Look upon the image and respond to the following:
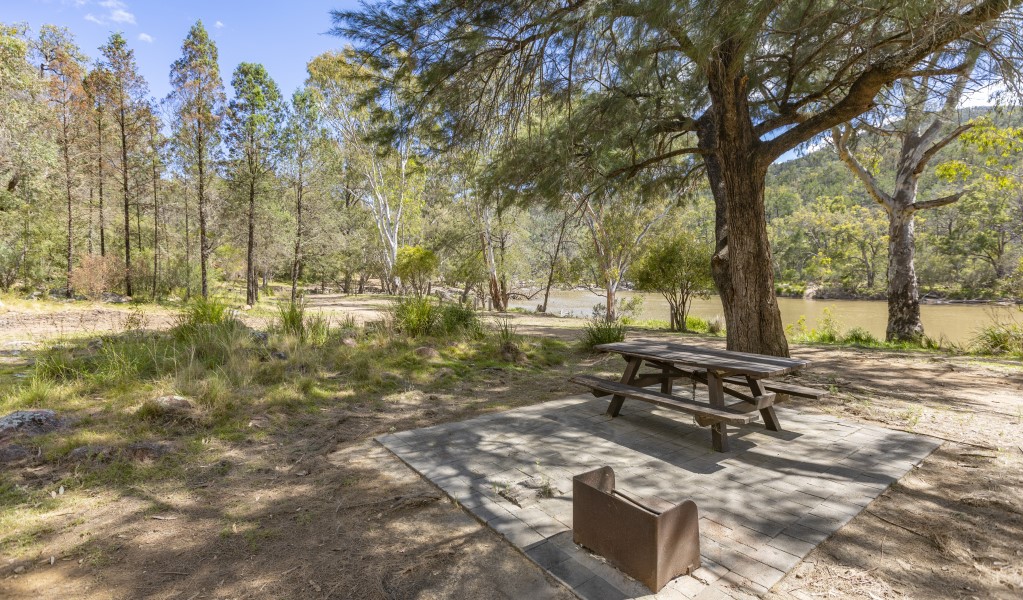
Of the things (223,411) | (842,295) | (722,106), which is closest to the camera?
(223,411)

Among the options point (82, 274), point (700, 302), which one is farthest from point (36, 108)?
point (700, 302)

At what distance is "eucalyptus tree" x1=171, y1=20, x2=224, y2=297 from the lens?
1378cm

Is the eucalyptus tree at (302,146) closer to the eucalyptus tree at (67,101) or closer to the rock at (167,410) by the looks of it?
the eucalyptus tree at (67,101)

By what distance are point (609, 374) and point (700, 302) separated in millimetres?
24623

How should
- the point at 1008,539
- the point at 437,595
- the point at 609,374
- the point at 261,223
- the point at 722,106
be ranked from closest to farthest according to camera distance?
1. the point at 437,595
2. the point at 1008,539
3. the point at 722,106
4. the point at 609,374
5. the point at 261,223

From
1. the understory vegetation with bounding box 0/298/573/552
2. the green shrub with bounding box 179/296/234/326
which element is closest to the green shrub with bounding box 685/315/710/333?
the understory vegetation with bounding box 0/298/573/552

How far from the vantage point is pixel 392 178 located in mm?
21062

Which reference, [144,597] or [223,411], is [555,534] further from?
[223,411]

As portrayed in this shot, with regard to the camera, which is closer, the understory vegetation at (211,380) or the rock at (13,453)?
the rock at (13,453)

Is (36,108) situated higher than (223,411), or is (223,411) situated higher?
(36,108)

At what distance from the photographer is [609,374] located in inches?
231

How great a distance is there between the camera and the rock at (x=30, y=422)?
327 cm

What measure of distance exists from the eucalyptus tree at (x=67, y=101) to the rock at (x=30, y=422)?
1397 centimetres

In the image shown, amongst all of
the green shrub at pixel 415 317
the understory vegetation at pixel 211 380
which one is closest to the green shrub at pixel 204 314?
the understory vegetation at pixel 211 380
